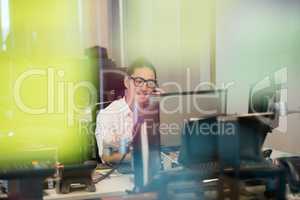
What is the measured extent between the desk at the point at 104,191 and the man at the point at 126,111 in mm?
102

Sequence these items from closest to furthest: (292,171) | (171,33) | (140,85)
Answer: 1. (292,171)
2. (140,85)
3. (171,33)

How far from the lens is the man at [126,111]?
4.83ft

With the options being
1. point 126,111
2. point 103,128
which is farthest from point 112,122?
point 126,111

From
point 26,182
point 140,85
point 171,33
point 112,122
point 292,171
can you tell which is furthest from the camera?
point 171,33

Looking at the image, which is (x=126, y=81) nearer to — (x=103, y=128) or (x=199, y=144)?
(x=103, y=128)

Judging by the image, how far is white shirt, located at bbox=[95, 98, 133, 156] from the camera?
1592 mm

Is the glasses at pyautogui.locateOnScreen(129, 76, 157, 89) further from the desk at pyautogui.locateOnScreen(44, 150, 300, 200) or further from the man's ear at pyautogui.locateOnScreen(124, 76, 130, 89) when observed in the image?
the desk at pyautogui.locateOnScreen(44, 150, 300, 200)

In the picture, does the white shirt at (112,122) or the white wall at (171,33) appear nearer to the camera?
the white shirt at (112,122)

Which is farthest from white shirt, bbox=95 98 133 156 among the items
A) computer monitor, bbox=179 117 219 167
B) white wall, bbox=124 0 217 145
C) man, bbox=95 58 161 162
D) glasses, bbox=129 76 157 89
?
computer monitor, bbox=179 117 219 167

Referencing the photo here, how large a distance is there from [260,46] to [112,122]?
820 millimetres

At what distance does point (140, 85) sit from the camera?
155cm

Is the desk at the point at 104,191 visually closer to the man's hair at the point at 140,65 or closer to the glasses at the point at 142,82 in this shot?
the glasses at the point at 142,82

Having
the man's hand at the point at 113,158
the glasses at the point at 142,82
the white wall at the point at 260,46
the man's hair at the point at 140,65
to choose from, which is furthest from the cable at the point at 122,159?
the white wall at the point at 260,46

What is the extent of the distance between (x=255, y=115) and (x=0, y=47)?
109 centimetres
